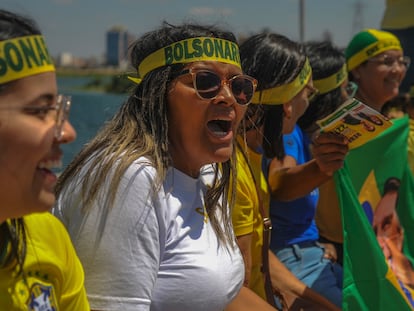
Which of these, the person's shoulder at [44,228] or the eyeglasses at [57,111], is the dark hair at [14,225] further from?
the eyeglasses at [57,111]

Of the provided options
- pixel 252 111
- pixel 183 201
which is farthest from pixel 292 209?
pixel 183 201

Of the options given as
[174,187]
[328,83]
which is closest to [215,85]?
[174,187]

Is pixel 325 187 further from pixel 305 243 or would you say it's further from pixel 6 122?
pixel 6 122

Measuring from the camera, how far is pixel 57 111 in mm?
1744

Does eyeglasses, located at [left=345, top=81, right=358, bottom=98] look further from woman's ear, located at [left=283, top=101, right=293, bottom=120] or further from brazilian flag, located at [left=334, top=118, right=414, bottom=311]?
woman's ear, located at [left=283, top=101, right=293, bottom=120]

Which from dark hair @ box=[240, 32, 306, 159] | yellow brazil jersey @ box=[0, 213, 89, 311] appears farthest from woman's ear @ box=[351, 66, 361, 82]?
yellow brazil jersey @ box=[0, 213, 89, 311]

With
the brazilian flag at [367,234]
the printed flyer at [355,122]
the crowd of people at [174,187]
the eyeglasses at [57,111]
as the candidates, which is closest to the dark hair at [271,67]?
the crowd of people at [174,187]

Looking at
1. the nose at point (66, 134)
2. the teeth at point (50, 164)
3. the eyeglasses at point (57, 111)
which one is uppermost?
the eyeglasses at point (57, 111)

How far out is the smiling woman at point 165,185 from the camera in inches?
84.3

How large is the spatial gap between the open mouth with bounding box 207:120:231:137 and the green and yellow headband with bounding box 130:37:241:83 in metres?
0.22

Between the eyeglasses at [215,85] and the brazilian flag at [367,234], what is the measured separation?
46.7 inches

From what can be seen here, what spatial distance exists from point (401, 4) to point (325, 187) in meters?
2.78

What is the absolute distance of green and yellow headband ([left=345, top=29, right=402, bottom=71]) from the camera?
4.84 meters

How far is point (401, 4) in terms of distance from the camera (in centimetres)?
604
